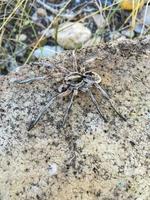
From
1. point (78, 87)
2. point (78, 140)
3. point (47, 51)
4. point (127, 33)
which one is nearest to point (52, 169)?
point (78, 140)

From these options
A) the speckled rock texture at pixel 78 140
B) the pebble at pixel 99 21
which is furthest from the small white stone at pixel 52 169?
the pebble at pixel 99 21

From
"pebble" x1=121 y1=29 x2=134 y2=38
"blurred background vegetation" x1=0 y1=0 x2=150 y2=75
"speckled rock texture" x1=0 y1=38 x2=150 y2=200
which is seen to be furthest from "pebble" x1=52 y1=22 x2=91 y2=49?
"speckled rock texture" x1=0 y1=38 x2=150 y2=200

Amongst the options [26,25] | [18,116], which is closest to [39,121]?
[18,116]

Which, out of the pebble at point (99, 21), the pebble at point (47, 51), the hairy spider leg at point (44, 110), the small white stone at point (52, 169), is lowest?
the pebble at point (47, 51)

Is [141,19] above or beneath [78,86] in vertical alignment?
beneath

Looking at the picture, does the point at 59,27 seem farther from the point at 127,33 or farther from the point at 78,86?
the point at 78,86

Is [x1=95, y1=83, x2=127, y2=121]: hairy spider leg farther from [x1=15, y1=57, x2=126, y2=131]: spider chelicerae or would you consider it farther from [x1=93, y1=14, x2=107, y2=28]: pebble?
[x1=93, y1=14, x2=107, y2=28]: pebble

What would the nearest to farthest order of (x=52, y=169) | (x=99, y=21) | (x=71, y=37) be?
(x=52, y=169) < (x=71, y=37) < (x=99, y=21)

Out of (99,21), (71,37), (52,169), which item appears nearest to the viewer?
(52,169)

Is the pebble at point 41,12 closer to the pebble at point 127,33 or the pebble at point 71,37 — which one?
the pebble at point 71,37
